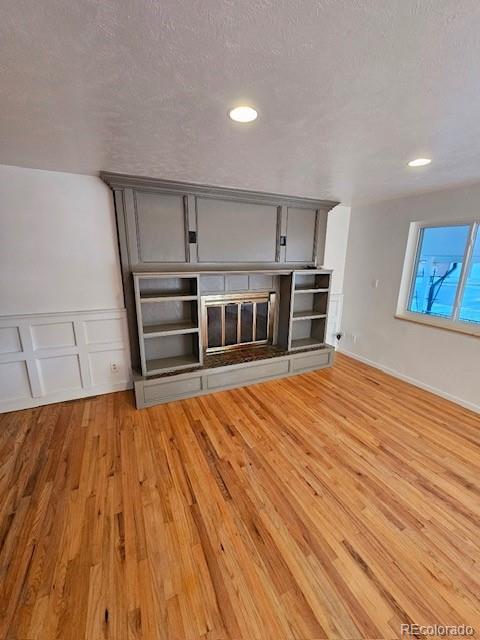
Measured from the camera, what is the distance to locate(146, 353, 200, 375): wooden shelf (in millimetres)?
2826

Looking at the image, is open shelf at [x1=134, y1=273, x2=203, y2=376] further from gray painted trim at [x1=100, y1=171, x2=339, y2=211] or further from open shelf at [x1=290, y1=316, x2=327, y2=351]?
open shelf at [x1=290, y1=316, x2=327, y2=351]

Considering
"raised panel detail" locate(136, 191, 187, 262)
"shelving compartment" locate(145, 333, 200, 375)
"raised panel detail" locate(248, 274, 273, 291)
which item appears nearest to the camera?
"raised panel detail" locate(136, 191, 187, 262)

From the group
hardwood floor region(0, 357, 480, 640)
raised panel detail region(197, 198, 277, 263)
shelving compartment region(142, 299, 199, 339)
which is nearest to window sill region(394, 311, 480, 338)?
hardwood floor region(0, 357, 480, 640)

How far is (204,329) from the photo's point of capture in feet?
10.7

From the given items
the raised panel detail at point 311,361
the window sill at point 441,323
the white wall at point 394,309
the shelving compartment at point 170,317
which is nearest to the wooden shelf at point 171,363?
the shelving compartment at point 170,317

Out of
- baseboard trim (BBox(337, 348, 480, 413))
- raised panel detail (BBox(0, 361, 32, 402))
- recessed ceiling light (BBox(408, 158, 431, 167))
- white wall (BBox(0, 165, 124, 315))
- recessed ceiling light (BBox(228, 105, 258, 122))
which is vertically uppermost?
recessed ceiling light (BBox(408, 158, 431, 167))

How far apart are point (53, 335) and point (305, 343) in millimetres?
3018

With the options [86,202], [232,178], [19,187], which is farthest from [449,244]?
[19,187]

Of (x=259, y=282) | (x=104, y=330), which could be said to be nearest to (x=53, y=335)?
(x=104, y=330)

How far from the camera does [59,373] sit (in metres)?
2.75

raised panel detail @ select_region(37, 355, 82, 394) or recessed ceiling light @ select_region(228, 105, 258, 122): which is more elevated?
recessed ceiling light @ select_region(228, 105, 258, 122)

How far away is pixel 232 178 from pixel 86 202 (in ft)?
4.71

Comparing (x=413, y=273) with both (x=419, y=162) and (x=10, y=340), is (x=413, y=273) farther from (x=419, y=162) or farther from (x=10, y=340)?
(x=10, y=340)

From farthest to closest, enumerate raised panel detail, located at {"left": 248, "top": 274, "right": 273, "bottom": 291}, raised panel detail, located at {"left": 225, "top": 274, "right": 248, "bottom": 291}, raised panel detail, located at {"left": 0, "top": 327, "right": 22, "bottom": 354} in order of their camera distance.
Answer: raised panel detail, located at {"left": 248, "top": 274, "right": 273, "bottom": 291}, raised panel detail, located at {"left": 225, "top": 274, "right": 248, "bottom": 291}, raised panel detail, located at {"left": 0, "top": 327, "right": 22, "bottom": 354}
